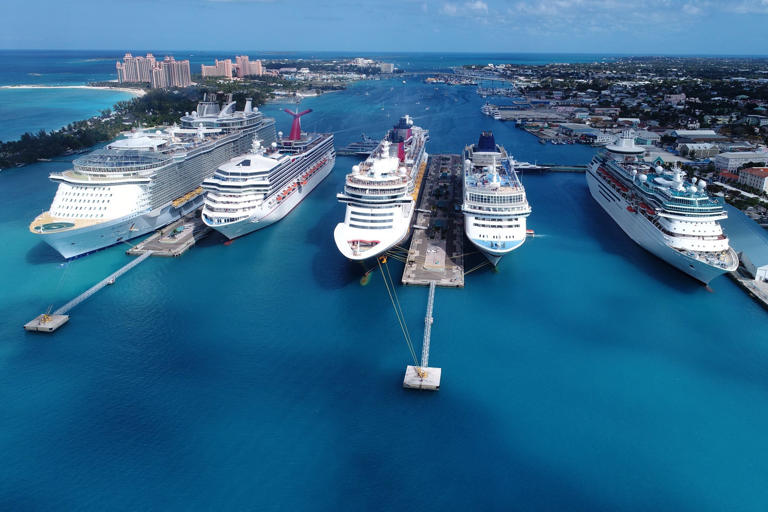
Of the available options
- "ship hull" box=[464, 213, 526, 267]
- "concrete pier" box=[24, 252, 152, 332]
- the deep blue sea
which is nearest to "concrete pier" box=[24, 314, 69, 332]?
"concrete pier" box=[24, 252, 152, 332]

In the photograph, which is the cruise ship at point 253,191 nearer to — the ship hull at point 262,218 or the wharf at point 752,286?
the ship hull at point 262,218

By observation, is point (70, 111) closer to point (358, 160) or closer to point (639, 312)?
point (358, 160)

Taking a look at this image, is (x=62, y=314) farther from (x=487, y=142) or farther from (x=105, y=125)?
(x=105, y=125)

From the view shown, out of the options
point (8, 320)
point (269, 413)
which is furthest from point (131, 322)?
point (269, 413)

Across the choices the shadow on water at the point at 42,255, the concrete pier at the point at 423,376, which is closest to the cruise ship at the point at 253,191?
the shadow on water at the point at 42,255

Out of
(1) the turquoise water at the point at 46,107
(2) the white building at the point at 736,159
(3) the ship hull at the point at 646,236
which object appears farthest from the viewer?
Result: (1) the turquoise water at the point at 46,107

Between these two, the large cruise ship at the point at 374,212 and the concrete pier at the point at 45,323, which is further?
the large cruise ship at the point at 374,212

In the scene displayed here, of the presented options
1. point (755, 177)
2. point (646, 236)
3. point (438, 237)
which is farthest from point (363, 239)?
point (755, 177)

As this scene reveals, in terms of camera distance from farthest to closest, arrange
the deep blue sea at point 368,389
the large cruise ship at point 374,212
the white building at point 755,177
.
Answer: the white building at point 755,177, the large cruise ship at point 374,212, the deep blue sea at point 368,389
